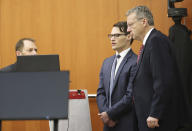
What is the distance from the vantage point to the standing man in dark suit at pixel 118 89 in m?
2.89

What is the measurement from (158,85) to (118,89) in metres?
0.75

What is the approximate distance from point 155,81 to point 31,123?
7.03ft

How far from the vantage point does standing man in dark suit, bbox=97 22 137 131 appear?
2.89 metres

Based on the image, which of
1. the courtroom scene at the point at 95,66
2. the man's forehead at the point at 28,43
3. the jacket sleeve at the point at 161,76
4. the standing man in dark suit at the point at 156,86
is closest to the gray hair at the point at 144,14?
the courtroom scene at the point at 95,66

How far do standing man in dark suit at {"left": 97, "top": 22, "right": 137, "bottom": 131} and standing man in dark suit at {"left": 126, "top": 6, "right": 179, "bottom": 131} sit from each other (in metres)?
0.44

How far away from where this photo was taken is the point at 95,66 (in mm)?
3832

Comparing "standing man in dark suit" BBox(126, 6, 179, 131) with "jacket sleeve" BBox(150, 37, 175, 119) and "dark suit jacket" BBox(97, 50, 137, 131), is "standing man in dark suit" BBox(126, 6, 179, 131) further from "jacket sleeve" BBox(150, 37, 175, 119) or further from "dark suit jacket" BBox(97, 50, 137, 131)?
"dark suit jacket" BBox(97, 50, 137, 131)

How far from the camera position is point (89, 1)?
12.7 feet

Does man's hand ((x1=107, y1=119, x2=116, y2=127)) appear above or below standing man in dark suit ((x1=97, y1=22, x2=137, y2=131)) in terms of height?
below

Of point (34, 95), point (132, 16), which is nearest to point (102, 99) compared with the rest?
point (132, 16)

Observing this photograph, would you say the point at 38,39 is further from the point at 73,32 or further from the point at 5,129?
the point at 5,129

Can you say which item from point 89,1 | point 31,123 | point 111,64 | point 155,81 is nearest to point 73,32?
point 89,1

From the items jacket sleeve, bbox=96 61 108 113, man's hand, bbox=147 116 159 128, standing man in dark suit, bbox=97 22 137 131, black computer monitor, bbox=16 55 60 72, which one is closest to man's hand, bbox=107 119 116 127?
standing man in dark suit, bbox=97 22 137 131

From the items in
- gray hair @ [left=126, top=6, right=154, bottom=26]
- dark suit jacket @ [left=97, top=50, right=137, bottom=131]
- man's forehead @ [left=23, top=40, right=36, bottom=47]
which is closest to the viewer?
gray hair @ [left=126, top=6, right=154, bottom=26]
